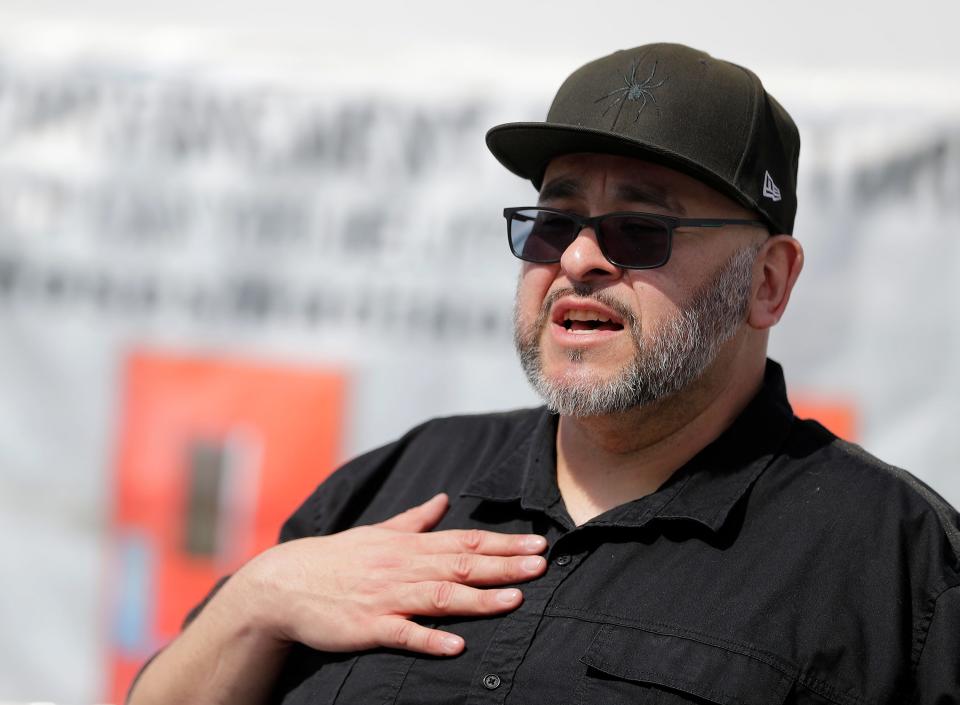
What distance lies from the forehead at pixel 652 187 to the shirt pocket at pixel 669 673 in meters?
0.67

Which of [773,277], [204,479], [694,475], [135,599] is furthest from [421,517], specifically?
[135,599]

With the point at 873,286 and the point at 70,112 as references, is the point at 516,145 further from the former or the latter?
the point at 70,112

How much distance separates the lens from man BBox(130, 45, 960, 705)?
1.49 metres

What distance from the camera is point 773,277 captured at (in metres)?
1.86

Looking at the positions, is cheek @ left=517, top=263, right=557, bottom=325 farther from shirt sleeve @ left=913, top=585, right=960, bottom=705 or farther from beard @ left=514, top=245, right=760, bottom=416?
shirt sleeve @ left=913, top=585, right=960, bottom=705

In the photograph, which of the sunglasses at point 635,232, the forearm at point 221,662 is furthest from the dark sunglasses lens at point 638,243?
the forearm at point 221,662

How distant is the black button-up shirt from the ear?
145 mm

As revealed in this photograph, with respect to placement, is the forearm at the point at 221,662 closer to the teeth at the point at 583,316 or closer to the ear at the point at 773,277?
the teeth at the point at 583,316

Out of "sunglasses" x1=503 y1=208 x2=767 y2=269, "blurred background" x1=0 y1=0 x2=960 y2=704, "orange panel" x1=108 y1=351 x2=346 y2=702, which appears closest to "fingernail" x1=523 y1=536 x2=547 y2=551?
"sunglasses" x1=503 y1=208 x2=767 y2=269

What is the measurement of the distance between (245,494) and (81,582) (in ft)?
1.85

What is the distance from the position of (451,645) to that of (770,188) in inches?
34.8

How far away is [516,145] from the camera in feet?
6.16

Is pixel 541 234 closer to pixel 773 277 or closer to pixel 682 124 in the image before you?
pixel 682 124

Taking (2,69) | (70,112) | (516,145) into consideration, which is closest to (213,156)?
(70,112)
